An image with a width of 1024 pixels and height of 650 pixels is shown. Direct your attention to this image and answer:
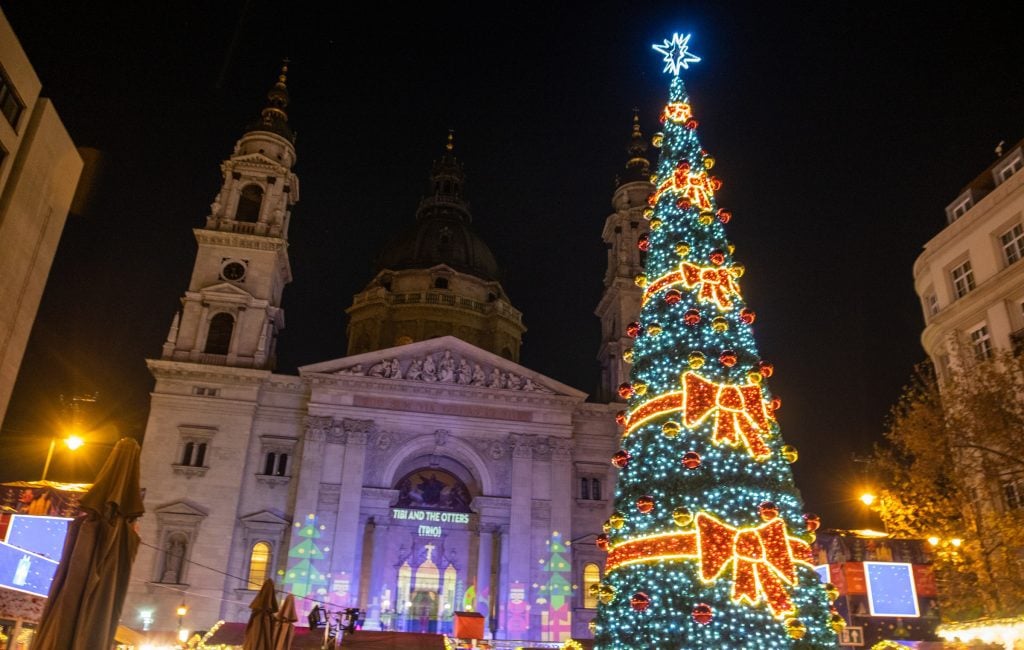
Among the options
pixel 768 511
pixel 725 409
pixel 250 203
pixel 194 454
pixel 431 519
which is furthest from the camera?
pixel 250 203

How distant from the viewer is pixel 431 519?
123ft

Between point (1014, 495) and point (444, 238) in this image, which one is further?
point (444, 238)

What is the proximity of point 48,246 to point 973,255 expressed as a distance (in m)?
30.7

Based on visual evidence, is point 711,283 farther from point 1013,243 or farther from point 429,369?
point 429,369

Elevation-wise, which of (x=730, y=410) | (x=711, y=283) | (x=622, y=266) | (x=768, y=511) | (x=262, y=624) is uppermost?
(x=622, y=266)

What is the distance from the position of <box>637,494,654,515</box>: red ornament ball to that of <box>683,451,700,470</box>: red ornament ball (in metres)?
0.82

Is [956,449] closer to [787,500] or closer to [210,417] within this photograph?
[787,500]

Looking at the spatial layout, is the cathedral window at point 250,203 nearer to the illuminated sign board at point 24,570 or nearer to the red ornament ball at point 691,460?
the illuminated sign board at point 24,570

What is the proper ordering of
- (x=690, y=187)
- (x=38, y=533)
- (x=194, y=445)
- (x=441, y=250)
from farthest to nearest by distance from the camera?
(x=441, y=250) < (x=194, y=445) < (x=38, y=533) < (x=690, y=187)

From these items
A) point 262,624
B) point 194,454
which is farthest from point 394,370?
point 262,624

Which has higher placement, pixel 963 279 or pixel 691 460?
pixel 963 279

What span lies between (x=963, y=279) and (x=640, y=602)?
80.2 ft

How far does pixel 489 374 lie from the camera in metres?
39.3

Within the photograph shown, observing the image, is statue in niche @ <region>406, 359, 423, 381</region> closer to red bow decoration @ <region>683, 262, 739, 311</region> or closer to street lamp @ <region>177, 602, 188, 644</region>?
street lamp @ <region>177, 602, 188, 644</region>
